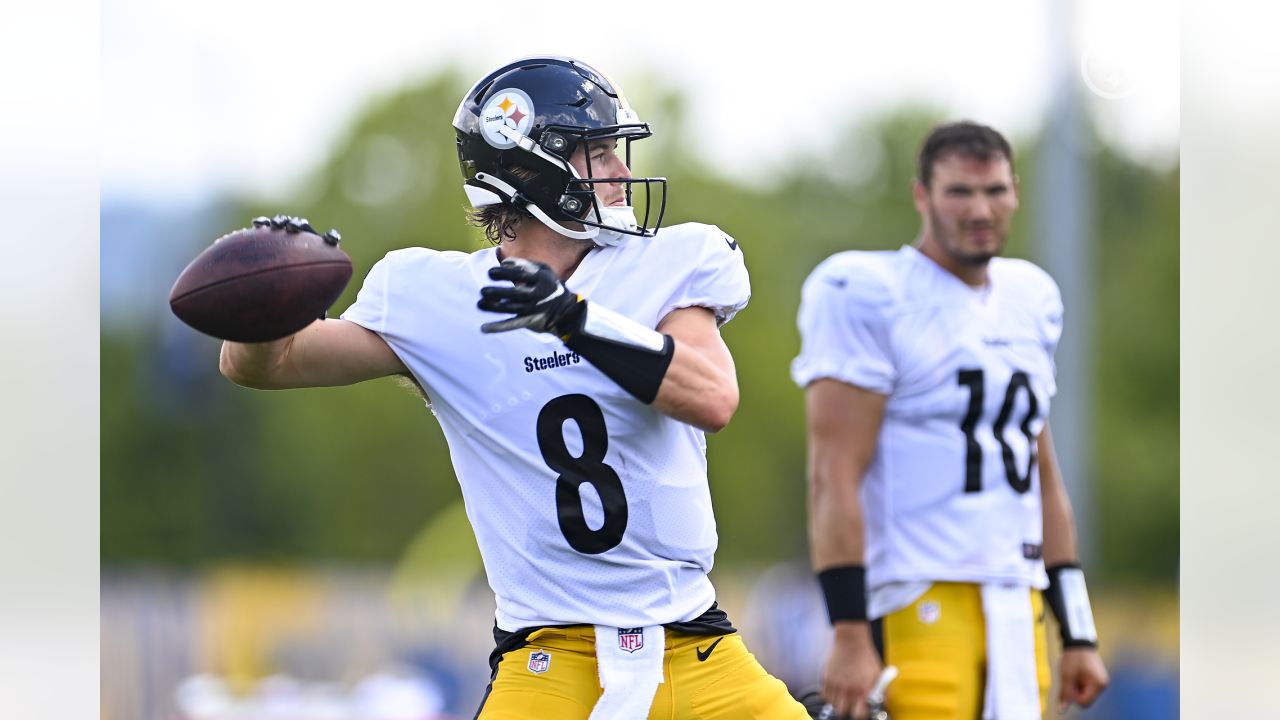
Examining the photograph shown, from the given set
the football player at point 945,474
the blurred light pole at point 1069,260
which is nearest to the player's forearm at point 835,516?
the football player at point 945,474

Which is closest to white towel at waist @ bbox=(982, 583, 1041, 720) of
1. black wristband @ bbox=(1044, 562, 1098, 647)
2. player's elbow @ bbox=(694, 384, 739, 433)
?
black wristband @ bbox=(1044, 562, 1098, 647)

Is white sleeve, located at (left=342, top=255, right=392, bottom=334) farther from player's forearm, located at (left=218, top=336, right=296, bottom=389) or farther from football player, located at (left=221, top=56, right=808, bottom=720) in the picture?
player's forearm, located at (left=218, top=336, right=296, bottom=389)

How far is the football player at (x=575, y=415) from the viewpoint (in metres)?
2.70

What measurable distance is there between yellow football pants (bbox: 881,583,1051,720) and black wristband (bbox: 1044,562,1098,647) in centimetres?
14

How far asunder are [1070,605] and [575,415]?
2104 mm

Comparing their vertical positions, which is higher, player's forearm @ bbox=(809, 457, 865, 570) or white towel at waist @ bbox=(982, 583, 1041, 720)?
player's forearm @ bbox=(809, 457, 865, 570)

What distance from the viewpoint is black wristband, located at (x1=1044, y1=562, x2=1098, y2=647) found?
13.6 ft

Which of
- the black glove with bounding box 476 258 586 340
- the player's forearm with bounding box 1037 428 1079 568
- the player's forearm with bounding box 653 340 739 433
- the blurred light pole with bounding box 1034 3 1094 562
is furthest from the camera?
the blurred light pole with bounding box 1034 3 1094 562

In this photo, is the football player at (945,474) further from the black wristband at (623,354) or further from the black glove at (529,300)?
the black glove at (529,300)

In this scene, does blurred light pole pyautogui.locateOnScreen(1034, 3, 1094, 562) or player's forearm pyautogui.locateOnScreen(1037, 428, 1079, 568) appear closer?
player's forearm pyautogui.locateOnScreen(1037, 428, 1079, 568)

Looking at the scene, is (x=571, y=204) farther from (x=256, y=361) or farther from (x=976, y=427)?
(x=976, y=427)

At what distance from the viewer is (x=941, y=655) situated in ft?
12.9
